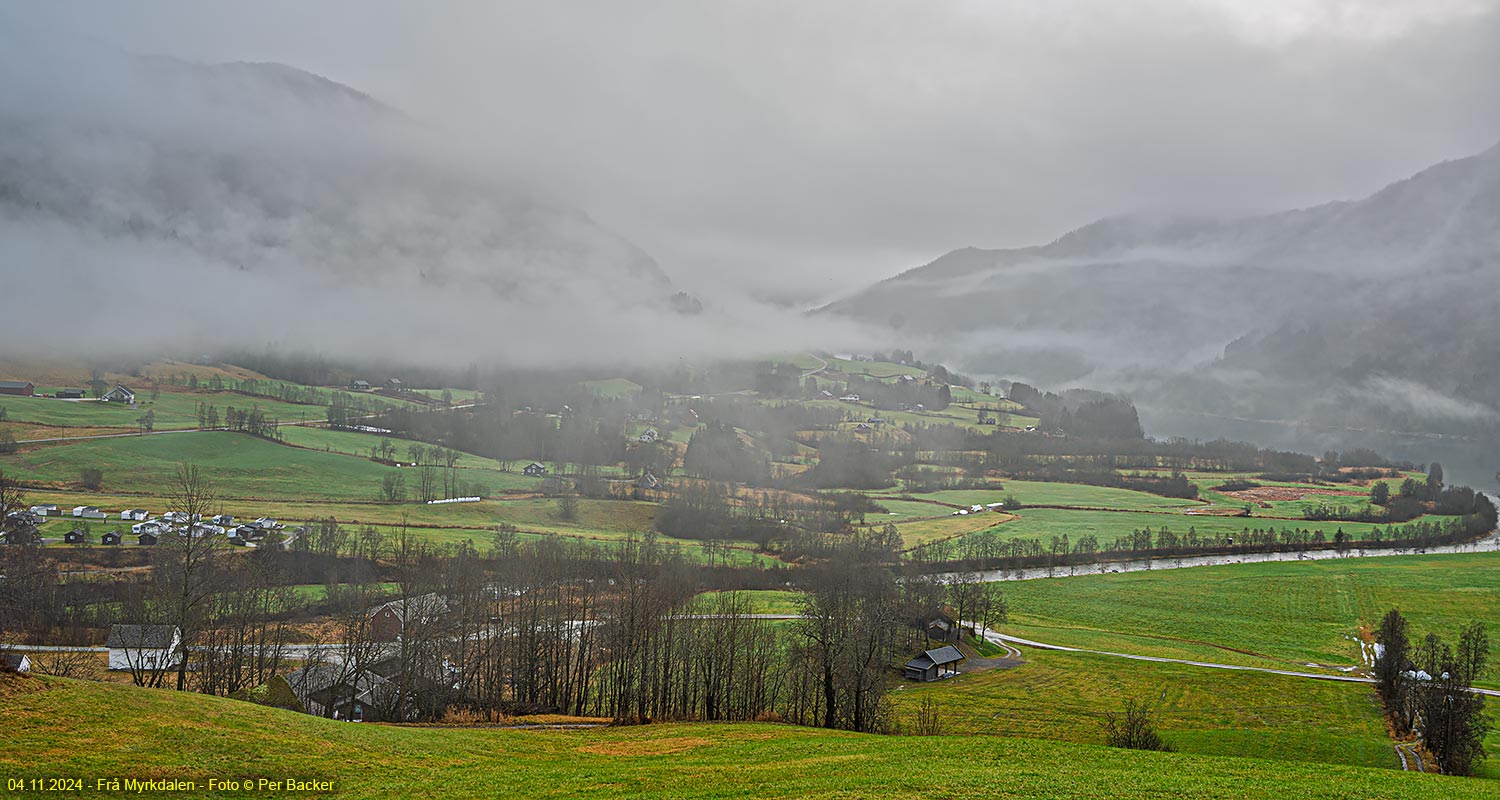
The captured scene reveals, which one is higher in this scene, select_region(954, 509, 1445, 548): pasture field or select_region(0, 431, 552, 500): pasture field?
select_region(0, 431, 552, 500): pasture field

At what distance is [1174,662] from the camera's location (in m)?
92.0

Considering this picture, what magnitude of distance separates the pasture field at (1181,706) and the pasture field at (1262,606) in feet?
27.6

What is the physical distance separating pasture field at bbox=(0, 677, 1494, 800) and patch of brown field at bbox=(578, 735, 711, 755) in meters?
0.74

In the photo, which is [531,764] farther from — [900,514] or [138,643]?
[900,514]

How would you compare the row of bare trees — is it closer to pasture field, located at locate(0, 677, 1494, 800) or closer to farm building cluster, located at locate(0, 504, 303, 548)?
pasture field, located at locate(0, 677, 1494, 800)

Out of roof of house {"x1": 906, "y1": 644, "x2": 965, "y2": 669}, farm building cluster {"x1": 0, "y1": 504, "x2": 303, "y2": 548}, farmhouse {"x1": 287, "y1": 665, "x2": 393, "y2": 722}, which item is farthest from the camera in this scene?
farm building cluster {"x1": 0, "y1": 504, "x2": 303, "y2": 548}

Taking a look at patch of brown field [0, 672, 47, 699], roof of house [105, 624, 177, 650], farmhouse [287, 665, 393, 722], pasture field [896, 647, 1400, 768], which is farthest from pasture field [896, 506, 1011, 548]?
patch of brown field [0, 672, 47, 699]

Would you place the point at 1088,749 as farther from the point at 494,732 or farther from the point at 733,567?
the point at 733,567

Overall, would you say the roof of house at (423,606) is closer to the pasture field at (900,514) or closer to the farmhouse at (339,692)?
the farmhouse at (339,692)

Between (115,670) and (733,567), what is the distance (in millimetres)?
84172

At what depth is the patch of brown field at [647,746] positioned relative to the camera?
37312mm

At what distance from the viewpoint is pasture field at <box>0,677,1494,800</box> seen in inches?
977

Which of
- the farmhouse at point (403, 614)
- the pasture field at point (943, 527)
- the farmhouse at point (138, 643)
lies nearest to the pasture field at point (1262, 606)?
the pasture field at point (943, 527)

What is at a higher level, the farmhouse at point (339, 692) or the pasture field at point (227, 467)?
the pasture field at point (227, 467)
